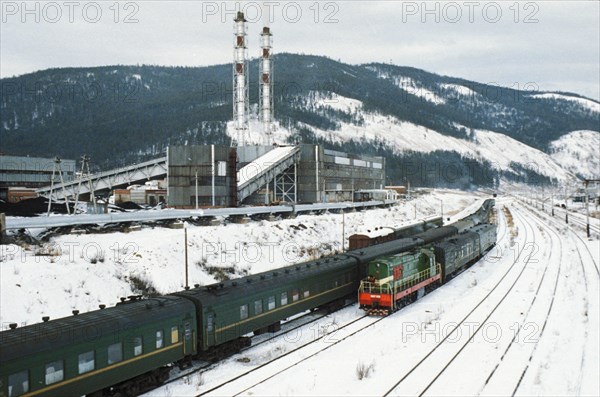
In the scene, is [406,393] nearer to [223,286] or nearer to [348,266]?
[223,286]

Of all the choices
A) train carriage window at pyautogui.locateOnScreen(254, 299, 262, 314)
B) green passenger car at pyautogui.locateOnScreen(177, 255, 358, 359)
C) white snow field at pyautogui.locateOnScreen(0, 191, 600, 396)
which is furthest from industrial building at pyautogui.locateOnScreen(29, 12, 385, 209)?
train carriage window at pyautogui.locateOnScreen(254, 299, 262, 314)

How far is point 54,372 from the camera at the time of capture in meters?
14.9

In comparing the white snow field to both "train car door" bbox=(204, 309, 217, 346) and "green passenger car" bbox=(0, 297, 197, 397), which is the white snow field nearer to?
"train car door" bbox=(204, 309, 217, 346)

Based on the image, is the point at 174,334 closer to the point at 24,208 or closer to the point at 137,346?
the point at 137,346

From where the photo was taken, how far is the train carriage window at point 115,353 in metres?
16.5

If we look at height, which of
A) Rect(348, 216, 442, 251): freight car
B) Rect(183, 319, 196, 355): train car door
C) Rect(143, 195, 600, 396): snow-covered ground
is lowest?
Rect(143, 195, 600, 396): snow-covered ground

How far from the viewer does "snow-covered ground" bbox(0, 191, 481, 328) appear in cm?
2614

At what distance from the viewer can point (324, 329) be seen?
26.2m

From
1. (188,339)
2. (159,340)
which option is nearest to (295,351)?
(188,339)

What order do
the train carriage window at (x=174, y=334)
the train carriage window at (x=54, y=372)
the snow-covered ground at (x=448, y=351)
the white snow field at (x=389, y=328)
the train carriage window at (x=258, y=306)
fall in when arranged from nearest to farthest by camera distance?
the train carriage window at (x=54, y=372) < the snow-covered ground at (x=448, y=351) < the train carriage window at (x=174, y=334) < the white snow field at (x=389, y=328) < the train carriage window at (x=258, y=306)

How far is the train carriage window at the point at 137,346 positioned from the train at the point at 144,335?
0.04 metres

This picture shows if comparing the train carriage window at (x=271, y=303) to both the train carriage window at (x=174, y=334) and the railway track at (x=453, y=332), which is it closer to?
the train carriage window at (x=174, y=334)

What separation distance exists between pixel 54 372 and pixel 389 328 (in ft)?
56.8

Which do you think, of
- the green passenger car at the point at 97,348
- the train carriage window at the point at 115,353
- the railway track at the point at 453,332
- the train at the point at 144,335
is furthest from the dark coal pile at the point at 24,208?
the railway track at the point at 453,332
